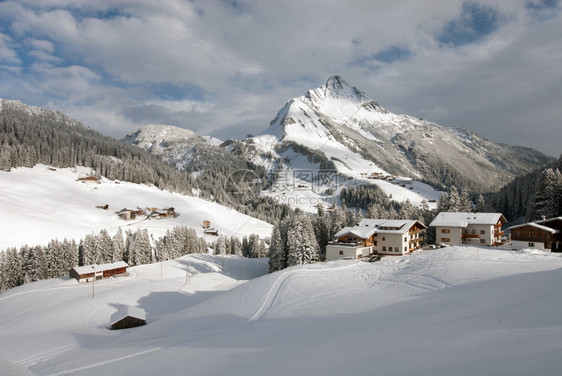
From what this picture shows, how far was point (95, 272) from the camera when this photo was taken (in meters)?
49.4

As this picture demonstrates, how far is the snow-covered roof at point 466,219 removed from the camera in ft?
143

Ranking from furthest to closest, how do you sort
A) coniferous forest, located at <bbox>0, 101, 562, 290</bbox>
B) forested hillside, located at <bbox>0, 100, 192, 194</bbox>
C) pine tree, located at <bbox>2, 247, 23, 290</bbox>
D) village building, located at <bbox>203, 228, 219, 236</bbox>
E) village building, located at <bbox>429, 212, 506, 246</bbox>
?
forested hillside, located at <bbox>0, 100, 192, 194</bbox> → village building, located at <bbox>203, 228, 219, 236</bbox> → pine tree, located at <bbox>2, 247, 23, 290</bbox> → coniferous forest, located at <bbox>0, 101, 562, 290</bbox> → village building, located at <bbox>429, 212, 506, 246</bbox>

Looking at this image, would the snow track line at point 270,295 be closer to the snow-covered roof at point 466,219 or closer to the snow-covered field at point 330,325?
the snow-covered field at point 330,325

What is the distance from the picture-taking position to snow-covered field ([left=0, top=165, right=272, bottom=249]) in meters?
68.1

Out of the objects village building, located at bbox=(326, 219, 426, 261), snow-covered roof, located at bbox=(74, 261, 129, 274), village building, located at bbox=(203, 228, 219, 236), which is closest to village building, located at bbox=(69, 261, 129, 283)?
snow-covered roof, located at bbox=(74, 261, 129, 274)

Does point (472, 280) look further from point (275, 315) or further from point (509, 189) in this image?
point (509, 189)

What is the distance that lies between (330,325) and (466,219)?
39.3 metres

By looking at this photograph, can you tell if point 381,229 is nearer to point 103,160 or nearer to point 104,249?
point 104,249

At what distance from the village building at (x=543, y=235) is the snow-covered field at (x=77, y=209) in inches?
2877

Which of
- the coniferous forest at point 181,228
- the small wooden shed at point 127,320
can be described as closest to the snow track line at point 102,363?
the small wooden shed at point 127,320

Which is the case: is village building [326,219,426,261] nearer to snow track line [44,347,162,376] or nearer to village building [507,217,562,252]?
village building [507,217,562,252]

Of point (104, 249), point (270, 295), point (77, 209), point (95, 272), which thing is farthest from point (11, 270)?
point (270, 295)

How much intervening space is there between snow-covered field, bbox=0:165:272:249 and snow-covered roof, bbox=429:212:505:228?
2489 inches

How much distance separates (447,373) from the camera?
17.6ft
